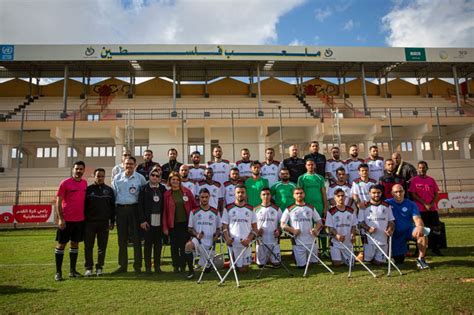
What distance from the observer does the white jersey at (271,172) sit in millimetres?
7082

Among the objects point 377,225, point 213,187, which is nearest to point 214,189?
point 213,187

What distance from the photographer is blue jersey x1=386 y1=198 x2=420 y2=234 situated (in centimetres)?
572

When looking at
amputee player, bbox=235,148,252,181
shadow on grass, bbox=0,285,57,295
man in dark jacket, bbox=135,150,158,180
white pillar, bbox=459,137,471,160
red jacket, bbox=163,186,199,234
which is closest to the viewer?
shadow on grass, bbox=0,285,57,295

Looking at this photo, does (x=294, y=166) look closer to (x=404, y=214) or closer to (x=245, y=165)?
(x=245, y=165)

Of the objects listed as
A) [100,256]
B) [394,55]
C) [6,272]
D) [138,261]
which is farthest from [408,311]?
[394,55]

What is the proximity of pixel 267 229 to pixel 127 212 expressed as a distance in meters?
2.55

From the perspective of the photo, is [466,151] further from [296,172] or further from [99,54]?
[99,54]

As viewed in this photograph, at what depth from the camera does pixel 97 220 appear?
542cm

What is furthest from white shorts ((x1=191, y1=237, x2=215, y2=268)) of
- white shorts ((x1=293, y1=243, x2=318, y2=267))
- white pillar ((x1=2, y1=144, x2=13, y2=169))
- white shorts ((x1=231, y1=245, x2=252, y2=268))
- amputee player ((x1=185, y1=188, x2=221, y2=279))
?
white pillar ((x1=2, y1=144, x2=13, y2=169))

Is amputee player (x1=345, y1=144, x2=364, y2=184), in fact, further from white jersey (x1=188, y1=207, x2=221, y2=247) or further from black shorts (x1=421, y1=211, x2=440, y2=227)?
white jersey (x1=188, y1=207, x2=221, y2=247)

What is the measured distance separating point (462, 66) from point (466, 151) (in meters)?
8.63

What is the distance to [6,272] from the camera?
5.59m

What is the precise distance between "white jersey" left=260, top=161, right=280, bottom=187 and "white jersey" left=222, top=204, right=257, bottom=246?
1.52m

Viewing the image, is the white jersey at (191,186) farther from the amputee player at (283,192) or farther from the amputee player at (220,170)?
the amputee player at (283,192)
